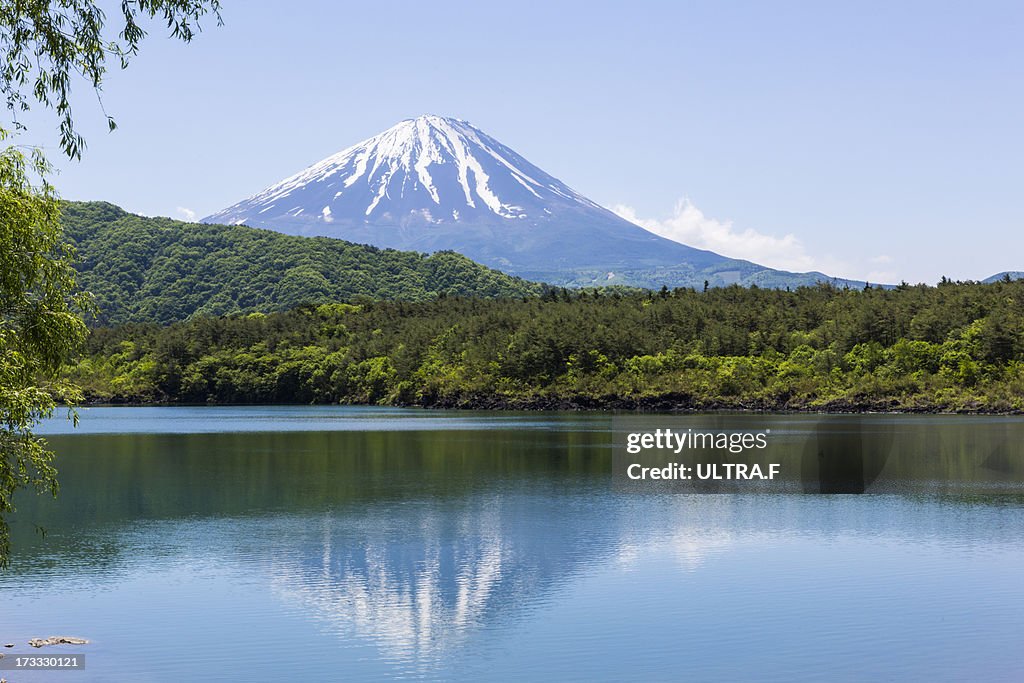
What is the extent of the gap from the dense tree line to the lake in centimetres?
4882

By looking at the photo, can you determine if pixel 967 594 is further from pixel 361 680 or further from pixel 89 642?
pixel 89 642

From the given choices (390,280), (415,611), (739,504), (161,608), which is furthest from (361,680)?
(390,280)

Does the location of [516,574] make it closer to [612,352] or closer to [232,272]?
[612,352]

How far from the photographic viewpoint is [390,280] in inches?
7008

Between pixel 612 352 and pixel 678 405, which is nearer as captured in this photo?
pixel 678 405

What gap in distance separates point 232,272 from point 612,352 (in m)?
83.2

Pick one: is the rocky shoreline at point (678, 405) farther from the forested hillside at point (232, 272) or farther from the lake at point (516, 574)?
the forested hillside at point (232, 272)

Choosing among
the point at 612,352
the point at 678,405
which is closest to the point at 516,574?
the point at 678,405

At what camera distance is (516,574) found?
2345 centimetres

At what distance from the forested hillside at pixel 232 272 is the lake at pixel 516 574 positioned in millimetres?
124599

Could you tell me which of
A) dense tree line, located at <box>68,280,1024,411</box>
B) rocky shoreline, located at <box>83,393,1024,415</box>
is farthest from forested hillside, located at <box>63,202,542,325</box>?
rocky shoreline, located at <box>83,393,1024,415</box>

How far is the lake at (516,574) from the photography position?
56.0 ft

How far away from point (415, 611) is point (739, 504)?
16952 millimetres

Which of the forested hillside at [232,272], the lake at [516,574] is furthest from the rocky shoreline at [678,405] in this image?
the forested hillside at [232,272]
